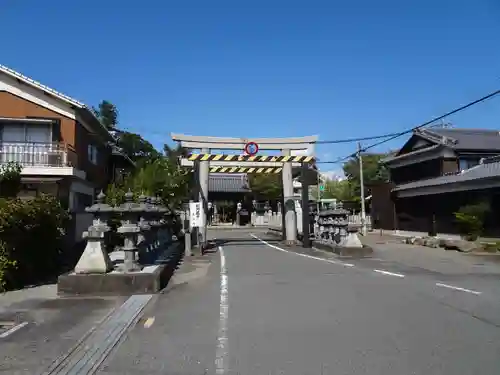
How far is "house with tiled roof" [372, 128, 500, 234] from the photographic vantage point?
1050 inches

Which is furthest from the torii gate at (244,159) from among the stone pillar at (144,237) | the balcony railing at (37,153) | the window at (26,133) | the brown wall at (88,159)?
the stone pillar at (144,237)

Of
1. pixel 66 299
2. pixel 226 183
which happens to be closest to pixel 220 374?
pixel 66 299

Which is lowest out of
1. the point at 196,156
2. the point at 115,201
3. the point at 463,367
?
the point at 463,367

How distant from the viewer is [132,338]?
6645 mm

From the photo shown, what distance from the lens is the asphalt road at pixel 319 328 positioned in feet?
17.6

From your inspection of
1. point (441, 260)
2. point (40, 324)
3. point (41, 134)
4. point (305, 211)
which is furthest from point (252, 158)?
point (40, 324)

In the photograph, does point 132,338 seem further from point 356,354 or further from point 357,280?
point 357,280

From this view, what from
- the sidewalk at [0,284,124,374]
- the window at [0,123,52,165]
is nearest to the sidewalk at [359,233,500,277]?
the sidewalk at [0,284,124,374]

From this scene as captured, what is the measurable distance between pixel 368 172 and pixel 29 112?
4586 centimetres

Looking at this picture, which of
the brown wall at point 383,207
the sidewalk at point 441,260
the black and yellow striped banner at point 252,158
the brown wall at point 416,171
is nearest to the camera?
the sidewalk at point 441,260

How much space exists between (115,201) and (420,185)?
20372mm

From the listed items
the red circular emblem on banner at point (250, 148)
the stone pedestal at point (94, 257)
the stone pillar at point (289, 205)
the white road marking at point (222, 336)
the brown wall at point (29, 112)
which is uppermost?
the brown wall at point (29, 112)

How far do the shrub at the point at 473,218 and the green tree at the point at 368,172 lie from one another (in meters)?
30.8

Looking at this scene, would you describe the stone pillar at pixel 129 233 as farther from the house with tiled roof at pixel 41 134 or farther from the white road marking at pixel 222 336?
the house with tiled roof at pixel 41 134
